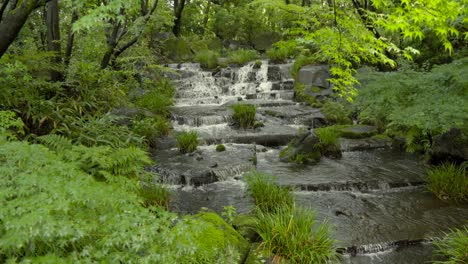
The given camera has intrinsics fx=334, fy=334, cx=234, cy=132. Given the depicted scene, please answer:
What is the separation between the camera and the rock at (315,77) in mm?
14914

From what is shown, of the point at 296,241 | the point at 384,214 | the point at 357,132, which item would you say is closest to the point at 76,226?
the point at 296,241

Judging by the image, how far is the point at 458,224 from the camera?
18.9 feet

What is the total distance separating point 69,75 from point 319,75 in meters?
10.5

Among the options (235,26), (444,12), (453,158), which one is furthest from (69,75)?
(235,26)

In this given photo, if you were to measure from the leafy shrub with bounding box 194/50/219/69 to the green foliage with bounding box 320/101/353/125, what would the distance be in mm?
8000

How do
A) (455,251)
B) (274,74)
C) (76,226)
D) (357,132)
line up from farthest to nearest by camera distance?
(274,74) < (357,132) < (455,251) < (76,226)

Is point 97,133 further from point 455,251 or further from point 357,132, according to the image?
point 357,132

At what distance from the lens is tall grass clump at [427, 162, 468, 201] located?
6541 millimetres

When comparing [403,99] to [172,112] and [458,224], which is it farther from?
[172,112]

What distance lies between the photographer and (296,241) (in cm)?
452

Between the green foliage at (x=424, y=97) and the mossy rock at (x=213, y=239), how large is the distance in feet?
15.0

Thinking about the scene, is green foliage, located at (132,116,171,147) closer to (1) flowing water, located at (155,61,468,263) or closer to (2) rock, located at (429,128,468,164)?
(1) flowing water, located at (155,61,468,263)

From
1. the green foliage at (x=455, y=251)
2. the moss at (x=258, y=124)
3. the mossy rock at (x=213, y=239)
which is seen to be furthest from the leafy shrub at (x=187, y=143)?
the green foliage at (x=455, y=251)

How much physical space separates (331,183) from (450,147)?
2.99 m
